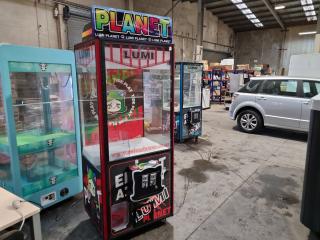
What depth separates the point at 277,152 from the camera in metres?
4.67

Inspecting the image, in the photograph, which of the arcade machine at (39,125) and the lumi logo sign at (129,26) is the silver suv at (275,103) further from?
the arcade machine at (39,125)

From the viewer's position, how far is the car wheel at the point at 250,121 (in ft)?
18.9

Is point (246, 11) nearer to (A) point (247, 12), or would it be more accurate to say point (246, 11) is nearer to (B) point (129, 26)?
(A) point (247, 12)

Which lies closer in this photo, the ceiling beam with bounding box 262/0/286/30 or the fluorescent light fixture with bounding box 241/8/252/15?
the ceiling beam with bounding box 262/0/286/30

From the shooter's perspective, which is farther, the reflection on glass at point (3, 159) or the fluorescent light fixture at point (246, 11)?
the fluorescent light fixture at point (246, 11)

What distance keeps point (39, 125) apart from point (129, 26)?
65.3 inches

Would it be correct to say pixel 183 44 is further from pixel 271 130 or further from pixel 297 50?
Result: pixel 297 50

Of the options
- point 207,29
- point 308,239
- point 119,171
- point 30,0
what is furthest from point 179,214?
point 207,29

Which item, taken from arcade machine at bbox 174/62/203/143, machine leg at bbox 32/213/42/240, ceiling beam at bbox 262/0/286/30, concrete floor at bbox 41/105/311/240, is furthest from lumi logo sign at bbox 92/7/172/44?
ceiling beam at bbox 262/0/286/30

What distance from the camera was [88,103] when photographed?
2.16 m

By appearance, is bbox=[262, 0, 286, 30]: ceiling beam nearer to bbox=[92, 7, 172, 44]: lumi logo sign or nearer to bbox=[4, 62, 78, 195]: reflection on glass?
bbox=[92, 7, 172, 44]: lumi logo sign

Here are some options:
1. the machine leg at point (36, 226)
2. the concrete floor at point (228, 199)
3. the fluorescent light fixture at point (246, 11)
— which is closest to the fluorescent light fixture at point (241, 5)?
the fluorescent light fixture at point (246, 11)

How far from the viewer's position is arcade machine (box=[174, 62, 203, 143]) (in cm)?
486

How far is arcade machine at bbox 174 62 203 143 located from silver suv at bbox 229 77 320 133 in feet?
4.61
